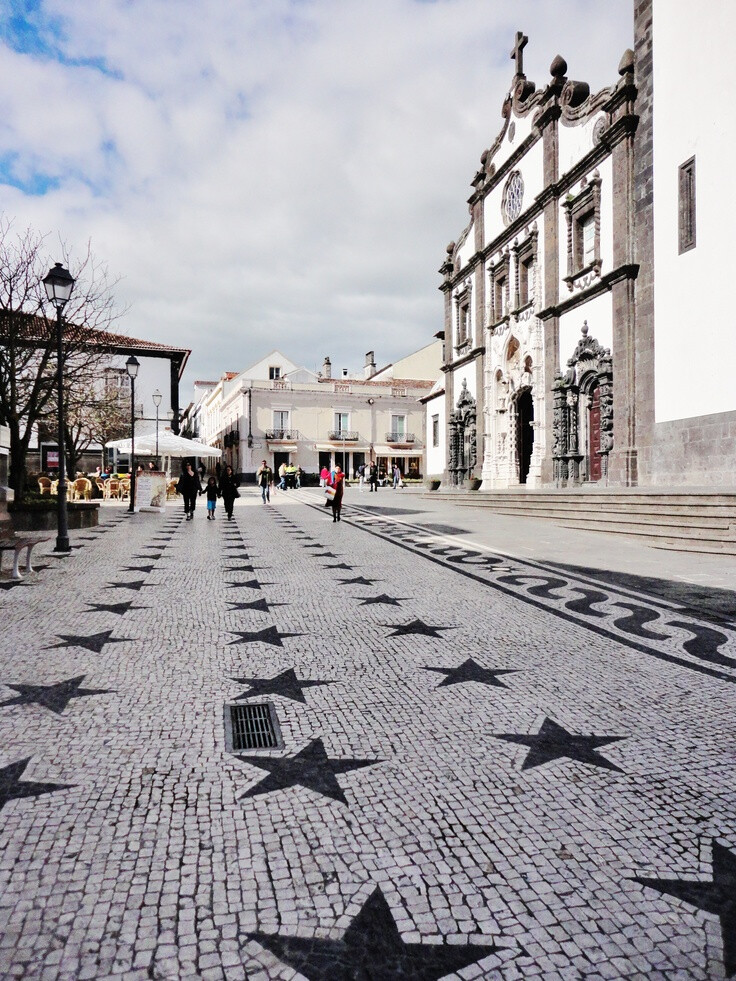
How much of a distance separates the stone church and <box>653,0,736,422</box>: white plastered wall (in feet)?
0.14

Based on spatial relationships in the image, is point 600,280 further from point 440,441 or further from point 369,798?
point 369,798

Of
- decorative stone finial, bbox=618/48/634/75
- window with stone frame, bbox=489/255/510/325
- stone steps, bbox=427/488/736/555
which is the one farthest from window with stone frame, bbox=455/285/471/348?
stone steps, bbox=427/488/736/555

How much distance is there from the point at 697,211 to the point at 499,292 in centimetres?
1256

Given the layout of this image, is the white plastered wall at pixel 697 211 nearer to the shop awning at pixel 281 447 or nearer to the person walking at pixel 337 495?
the person walking at pixel 337 495

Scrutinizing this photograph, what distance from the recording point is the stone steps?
10.6 m

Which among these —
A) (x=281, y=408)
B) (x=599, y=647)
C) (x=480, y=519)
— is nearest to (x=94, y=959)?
(x=599, y=647)

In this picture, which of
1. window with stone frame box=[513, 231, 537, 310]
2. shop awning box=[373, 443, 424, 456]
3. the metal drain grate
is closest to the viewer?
the metal drain grate

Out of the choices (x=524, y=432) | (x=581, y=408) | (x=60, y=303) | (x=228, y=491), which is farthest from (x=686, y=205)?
(x=60, y=303)

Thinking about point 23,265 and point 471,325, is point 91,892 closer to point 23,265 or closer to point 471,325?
point 23,265

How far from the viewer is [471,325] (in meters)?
28.7

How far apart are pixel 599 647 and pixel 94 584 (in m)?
5.17

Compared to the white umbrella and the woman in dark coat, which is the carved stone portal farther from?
the woman in dark coat

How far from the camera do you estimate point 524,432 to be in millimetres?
25328

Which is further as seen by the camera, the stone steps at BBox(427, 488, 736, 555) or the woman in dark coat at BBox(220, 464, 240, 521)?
the woman in dark coat at BBox(220, 464, 240, 521)
